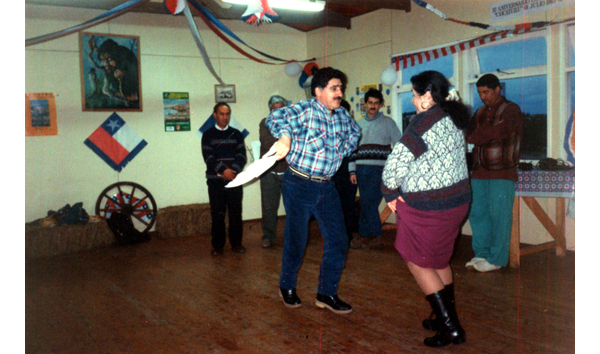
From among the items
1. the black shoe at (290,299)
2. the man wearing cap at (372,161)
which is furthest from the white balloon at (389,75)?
the black shoe at (290,299)

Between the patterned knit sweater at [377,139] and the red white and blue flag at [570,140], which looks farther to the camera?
the patterned knit sweater at [377,139]

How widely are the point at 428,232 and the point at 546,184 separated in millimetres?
2397

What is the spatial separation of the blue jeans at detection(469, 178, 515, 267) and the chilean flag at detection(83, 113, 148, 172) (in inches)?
181

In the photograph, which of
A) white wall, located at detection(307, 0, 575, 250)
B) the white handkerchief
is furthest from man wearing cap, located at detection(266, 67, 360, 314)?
white wall, located at detection(307, 0, 575, 250)

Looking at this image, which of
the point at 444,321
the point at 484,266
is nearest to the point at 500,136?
the point at 484,266

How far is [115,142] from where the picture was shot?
257 inches

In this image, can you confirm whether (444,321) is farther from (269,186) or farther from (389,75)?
(389,75)

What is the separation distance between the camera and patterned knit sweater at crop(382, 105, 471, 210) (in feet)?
7.69

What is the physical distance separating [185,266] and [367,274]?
183 cm

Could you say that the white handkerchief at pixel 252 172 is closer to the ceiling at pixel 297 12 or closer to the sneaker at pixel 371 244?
the sneaker at pixel 371 244

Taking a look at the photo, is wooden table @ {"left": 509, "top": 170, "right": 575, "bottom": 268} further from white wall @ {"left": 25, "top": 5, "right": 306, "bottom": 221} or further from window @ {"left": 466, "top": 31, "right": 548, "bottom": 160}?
white wall @ {"left": 25, "top": 5, "right": 306, "bottom": 221}

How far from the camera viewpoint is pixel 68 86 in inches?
241

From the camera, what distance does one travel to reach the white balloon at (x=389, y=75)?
6.38m

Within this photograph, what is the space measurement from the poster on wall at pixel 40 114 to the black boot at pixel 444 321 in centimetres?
540
